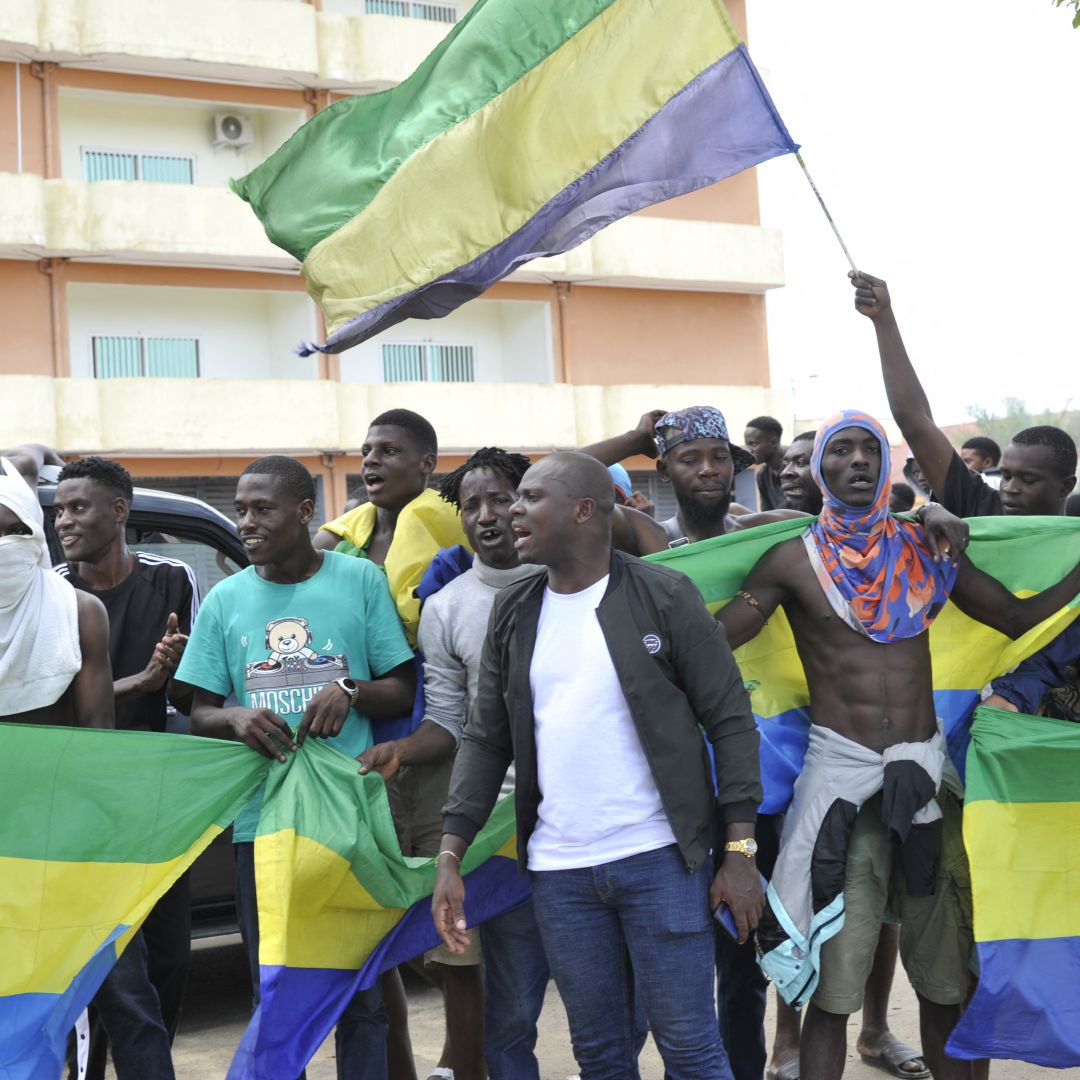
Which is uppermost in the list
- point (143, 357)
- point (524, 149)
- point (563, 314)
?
point (563, 314)

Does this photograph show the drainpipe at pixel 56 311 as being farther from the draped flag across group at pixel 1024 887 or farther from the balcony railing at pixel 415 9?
the draped flag across group at pixel 1024 887

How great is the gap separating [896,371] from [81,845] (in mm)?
2967

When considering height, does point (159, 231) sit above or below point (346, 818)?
above

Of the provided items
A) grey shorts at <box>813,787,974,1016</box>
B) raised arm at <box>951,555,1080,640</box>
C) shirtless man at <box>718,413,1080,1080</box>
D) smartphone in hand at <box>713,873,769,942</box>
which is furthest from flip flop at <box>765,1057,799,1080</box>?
raised arm at <box>951,555,1080,640</box>

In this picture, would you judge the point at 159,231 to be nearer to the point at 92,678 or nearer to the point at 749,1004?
the point at 92,678

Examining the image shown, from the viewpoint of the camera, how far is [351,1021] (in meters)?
4.44

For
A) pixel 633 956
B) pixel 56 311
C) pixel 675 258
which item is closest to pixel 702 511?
pixel 633 956

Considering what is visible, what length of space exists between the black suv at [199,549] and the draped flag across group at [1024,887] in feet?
10.3

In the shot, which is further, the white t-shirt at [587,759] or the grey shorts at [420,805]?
the grey shorts at [420,805]

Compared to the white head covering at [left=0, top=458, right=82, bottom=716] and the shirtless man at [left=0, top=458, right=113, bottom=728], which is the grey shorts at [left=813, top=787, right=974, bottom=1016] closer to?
Result: the shirtless man at [left=0, top=458, right=113, bottom=728]

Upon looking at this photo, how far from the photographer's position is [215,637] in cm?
450

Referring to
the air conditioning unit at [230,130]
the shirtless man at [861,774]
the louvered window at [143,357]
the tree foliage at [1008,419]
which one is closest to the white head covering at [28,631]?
the shirtless man at [861,774]

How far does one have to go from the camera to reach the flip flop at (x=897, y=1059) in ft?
17.3

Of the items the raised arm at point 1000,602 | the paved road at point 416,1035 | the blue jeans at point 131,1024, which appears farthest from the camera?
the paved road at point 416,1035
